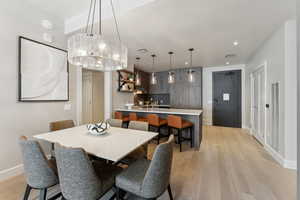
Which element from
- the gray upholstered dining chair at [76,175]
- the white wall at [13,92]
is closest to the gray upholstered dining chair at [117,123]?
the white wall at [13,92]

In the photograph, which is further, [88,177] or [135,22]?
[135,22]

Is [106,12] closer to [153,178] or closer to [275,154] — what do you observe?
[153,178]

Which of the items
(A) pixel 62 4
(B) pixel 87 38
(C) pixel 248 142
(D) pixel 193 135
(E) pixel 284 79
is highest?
(A) pixel 62 4

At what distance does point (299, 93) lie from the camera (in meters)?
0.73

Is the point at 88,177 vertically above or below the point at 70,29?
below

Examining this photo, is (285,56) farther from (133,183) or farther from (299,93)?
(133,183)

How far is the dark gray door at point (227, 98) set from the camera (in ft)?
17.6

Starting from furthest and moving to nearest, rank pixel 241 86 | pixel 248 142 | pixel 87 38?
pixel 241 86 < pixel 248 142 < pixel 87 38

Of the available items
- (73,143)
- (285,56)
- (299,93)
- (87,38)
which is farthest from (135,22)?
(285,56)

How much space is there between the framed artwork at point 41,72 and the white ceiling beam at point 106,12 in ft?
1.73

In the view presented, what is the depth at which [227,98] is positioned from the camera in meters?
5.54

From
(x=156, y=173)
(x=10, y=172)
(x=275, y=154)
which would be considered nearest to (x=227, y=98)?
(x=275, y=154)

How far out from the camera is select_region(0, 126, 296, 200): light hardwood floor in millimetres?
1684

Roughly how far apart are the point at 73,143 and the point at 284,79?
3.50 metres
